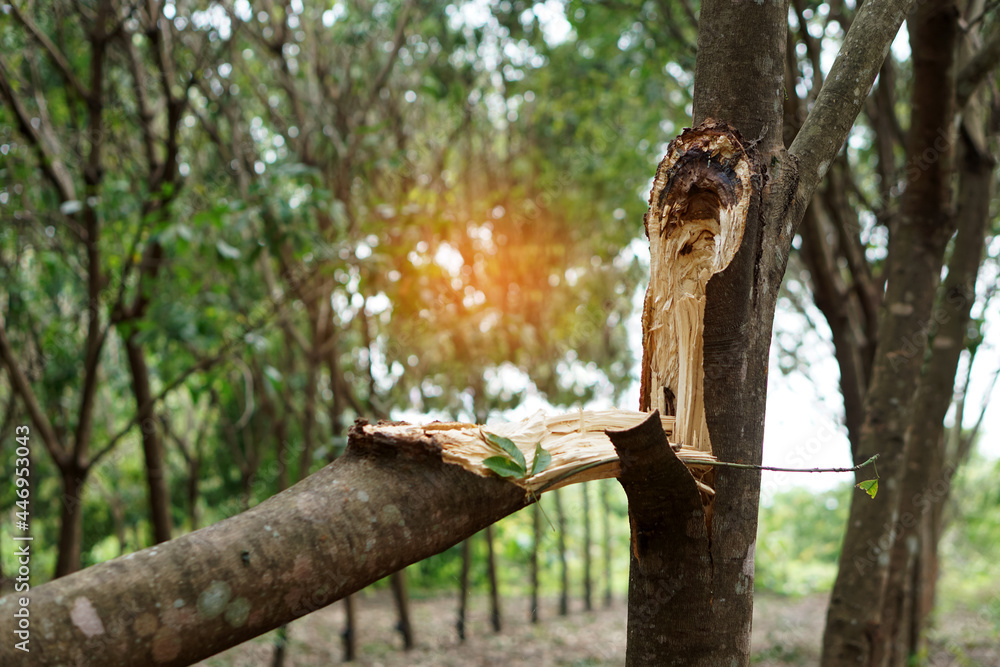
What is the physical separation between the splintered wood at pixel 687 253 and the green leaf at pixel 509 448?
0.33 meters

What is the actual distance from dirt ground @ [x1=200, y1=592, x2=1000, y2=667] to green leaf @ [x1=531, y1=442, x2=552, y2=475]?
4.99 meters

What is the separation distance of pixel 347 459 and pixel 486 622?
6.97 m

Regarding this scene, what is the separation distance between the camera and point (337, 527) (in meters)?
0.96

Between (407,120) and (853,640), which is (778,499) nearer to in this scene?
(407,120)

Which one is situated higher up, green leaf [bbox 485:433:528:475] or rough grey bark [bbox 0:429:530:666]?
green leaf [bbox 485:433:528:475]

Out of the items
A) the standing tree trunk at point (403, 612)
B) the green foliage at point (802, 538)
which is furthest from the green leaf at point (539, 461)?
the green foliage at point (802, 538)

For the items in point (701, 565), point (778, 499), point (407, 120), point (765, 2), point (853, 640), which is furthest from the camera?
point (778, 499)

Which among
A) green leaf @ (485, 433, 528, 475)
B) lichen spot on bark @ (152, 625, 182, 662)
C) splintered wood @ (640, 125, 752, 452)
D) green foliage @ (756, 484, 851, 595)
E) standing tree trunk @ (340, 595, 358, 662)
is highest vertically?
splintered wood @ (640, 125, 752, 452)

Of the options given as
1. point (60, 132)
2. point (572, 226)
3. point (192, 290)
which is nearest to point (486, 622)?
point (572, 226)

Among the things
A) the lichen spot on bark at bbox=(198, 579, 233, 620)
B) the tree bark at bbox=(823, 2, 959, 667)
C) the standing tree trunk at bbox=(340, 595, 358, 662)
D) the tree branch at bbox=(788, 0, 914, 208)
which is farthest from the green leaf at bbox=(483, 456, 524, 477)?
the standing tree trunk at bbox=(340, 595, 358, 662)

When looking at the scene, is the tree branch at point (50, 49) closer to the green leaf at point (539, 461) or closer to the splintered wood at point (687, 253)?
the splintered wood at point (687, 253)

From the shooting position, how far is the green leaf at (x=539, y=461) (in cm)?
110

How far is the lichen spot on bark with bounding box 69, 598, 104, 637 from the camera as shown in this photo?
797mm

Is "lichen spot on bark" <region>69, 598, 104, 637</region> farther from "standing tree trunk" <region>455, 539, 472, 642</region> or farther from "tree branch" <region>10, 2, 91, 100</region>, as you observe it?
"standing tree trunk" <region>455, 539, 472, 642</region>
